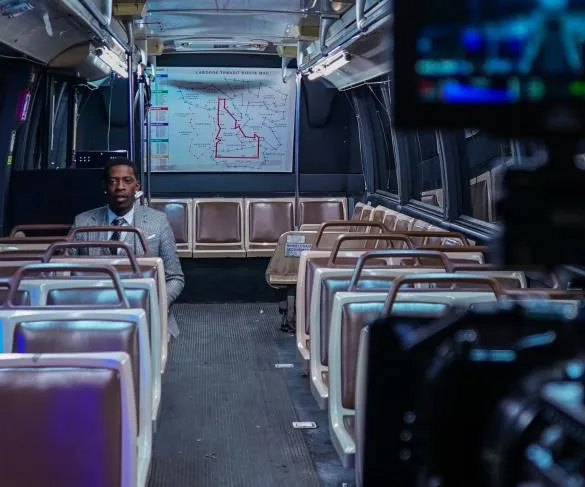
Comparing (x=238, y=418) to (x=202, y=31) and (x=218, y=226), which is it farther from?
(x=218, y=226)

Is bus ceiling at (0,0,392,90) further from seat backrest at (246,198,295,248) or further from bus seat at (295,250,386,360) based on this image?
seat backrest at (246,198,295,248)

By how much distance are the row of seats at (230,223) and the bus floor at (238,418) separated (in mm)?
2224

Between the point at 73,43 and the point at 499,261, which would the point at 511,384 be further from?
the point at 73,43

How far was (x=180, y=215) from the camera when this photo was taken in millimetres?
9836

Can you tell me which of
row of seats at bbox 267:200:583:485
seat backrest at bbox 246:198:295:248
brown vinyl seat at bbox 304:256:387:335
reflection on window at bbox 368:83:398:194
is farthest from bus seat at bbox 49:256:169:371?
reflection on window at bbox 368:83:398:194

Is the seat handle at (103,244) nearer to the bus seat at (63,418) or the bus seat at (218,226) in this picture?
the bus seat at (63,418)

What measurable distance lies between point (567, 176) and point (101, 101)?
9813mm

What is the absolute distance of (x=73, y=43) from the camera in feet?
20.4

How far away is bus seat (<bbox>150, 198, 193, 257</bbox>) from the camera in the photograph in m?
9.70

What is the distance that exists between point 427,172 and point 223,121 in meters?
3.20

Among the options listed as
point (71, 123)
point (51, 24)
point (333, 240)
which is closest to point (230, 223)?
point (71, 123)

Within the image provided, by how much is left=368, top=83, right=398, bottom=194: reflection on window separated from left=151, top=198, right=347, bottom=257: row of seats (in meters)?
0.93

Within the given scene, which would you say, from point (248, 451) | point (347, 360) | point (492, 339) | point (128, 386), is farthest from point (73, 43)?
point (492, 339)

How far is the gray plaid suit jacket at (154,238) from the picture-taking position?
16.9 ft
